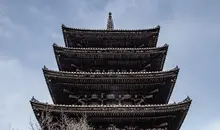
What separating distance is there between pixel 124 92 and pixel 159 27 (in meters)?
6.29

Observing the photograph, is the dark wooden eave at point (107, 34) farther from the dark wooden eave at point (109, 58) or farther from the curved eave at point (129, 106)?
the curved eave at point (129, 106)

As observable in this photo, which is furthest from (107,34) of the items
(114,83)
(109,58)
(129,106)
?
(129,106)

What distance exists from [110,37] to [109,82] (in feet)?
16.4

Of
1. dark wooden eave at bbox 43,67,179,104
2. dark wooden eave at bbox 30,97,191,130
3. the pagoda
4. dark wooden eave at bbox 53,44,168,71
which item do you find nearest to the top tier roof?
the pagoda

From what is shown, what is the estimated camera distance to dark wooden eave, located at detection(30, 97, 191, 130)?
2030 centimetres

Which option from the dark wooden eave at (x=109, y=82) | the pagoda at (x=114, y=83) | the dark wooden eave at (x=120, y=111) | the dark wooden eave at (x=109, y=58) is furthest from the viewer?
the dark wooden eave at (x=109, y=58)

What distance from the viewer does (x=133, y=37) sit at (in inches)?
1055

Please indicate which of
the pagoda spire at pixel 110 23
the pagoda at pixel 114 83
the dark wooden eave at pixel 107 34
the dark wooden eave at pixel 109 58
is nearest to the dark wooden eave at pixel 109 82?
the pagoda at pixel 114 83

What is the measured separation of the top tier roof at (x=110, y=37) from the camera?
2650cm

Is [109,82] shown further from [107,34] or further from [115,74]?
[107,34]

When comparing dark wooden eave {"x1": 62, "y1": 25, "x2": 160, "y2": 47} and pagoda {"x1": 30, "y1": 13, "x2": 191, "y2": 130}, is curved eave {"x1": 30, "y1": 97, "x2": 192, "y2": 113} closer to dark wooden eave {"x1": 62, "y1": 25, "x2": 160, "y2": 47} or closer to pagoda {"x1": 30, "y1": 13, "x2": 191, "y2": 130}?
pagoda {"x1": 30, "y1": 13, "x2": 191, "y2": 130}

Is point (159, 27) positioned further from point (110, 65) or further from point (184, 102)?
point (184, 102)

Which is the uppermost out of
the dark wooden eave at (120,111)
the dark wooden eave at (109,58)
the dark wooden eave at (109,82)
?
the dark wooden eave at (109,58)

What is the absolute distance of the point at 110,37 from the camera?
26688mm
